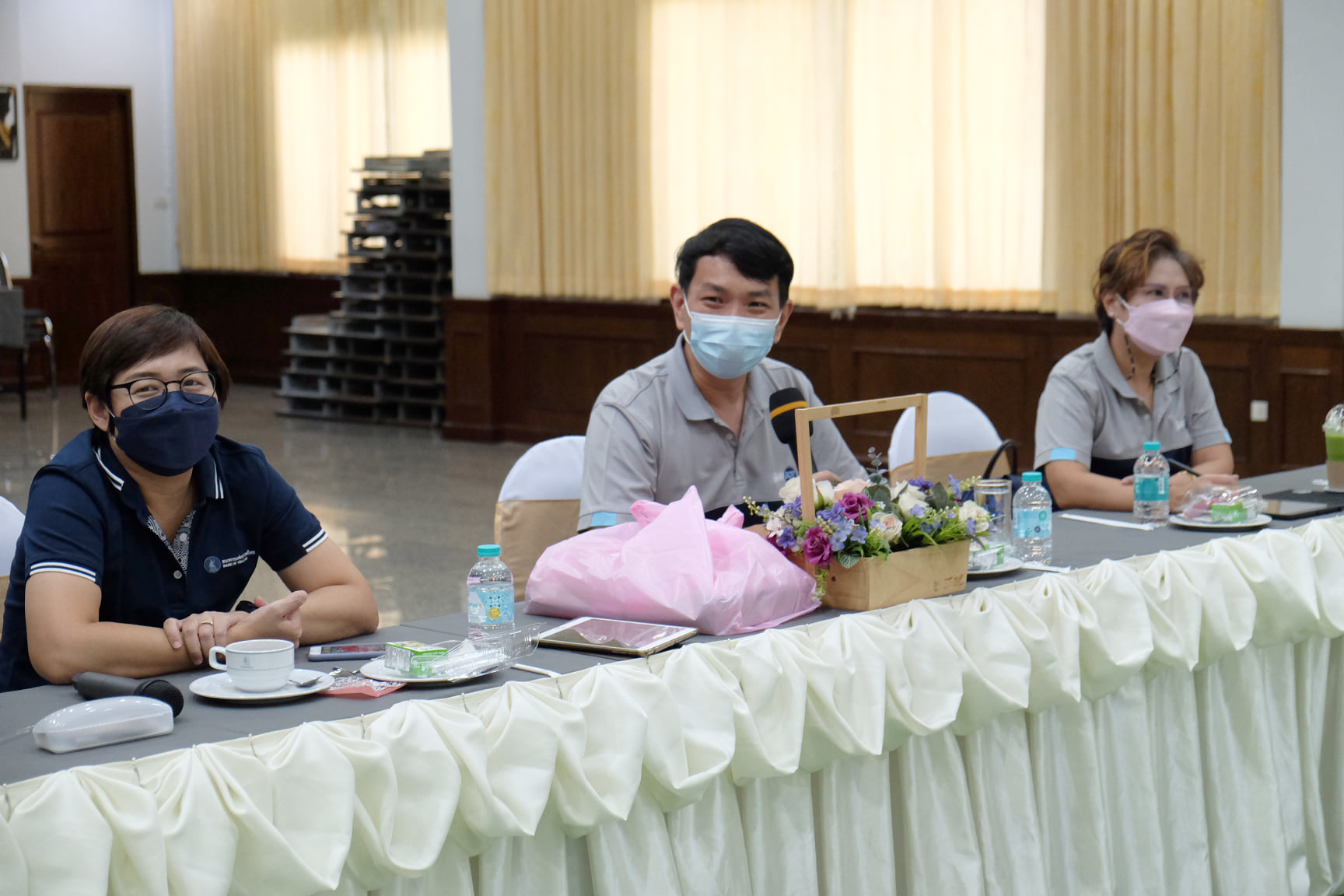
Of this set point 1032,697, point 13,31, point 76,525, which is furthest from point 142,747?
point 13,31

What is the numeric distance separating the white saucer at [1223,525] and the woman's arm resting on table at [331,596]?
171 cm

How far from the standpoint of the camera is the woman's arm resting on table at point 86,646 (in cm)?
215

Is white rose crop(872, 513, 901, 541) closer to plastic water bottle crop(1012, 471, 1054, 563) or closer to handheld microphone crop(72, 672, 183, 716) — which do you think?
plastic water bottle crop(1012, 471, 1054, 563)

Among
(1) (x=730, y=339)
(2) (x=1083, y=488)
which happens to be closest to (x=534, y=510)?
(1) (x=730, y=339)

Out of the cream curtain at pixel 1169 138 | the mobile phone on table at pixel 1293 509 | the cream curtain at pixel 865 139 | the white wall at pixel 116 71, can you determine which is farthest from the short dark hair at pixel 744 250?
the white wall at pixel 116 71

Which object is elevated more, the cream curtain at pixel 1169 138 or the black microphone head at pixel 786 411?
the cream curtain at pixel 1169 138

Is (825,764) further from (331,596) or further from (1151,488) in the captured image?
(1151,488)

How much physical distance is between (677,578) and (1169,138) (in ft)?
18.7

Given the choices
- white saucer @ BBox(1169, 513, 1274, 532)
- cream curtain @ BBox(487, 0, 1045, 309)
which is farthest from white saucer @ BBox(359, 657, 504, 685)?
cream curtain @ BBox(487, 0, 1045, 309)

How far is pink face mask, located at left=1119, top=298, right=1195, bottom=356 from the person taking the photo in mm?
3717

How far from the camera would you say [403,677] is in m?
2.09

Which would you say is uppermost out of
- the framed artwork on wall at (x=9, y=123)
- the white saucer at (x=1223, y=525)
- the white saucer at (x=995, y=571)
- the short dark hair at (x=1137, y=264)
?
the framed artwork on wall at (x=9, y=123)

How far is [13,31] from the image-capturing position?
12.6 metres

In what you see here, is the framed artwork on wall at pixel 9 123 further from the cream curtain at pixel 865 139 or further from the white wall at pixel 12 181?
the cream curtain at pixel 865 139
